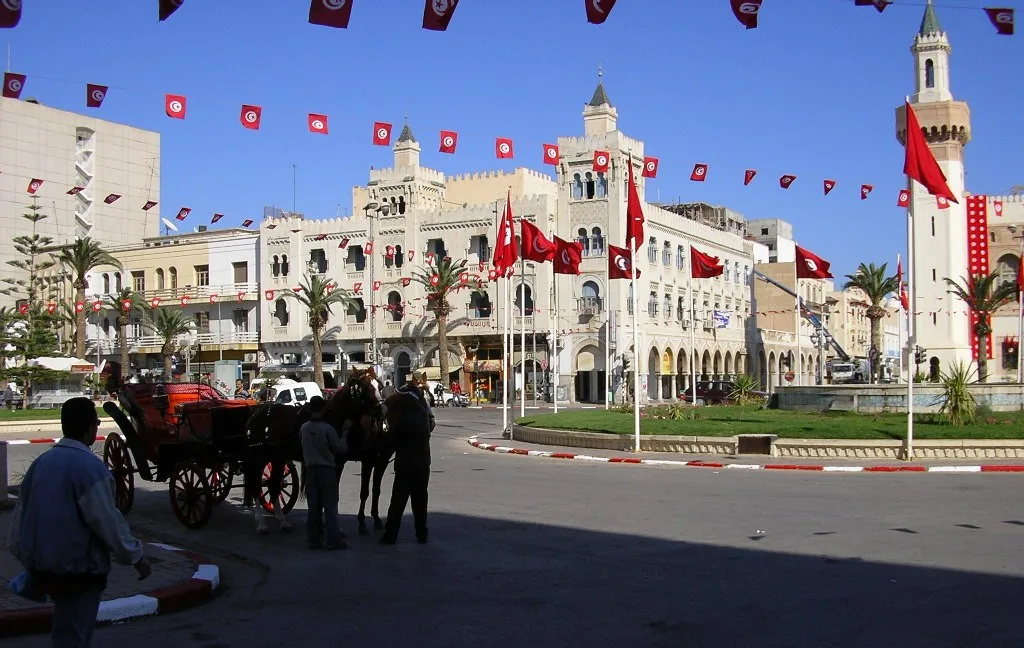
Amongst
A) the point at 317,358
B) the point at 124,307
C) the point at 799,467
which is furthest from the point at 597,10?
the point at 124,307

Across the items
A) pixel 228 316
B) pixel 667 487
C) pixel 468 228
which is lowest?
pixel 667 487

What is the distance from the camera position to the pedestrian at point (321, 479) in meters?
11.9

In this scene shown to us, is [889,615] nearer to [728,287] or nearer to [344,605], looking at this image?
[344,605]

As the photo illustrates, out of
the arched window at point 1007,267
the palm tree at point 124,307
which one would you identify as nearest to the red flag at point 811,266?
the palm tree at point 124,307

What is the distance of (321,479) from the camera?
11.9 metres

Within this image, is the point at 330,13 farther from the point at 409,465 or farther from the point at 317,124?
the point at 317,124

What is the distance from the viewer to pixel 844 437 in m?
23.7

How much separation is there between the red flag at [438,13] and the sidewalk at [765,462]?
11.5m

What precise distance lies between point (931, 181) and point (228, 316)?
5964 cm

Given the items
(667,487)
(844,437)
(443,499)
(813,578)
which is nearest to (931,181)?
(844,437)

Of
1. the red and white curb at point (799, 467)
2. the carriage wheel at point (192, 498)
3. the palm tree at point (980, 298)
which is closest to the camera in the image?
the carriage wheel at point (192, 498)

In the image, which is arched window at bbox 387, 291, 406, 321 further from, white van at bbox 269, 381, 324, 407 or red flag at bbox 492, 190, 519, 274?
red flag at bbox 492, 190, 519, 274

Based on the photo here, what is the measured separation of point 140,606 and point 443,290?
→ 186 ft

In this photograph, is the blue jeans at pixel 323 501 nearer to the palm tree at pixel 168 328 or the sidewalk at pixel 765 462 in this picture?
the sidewalk at pixel 765 462
